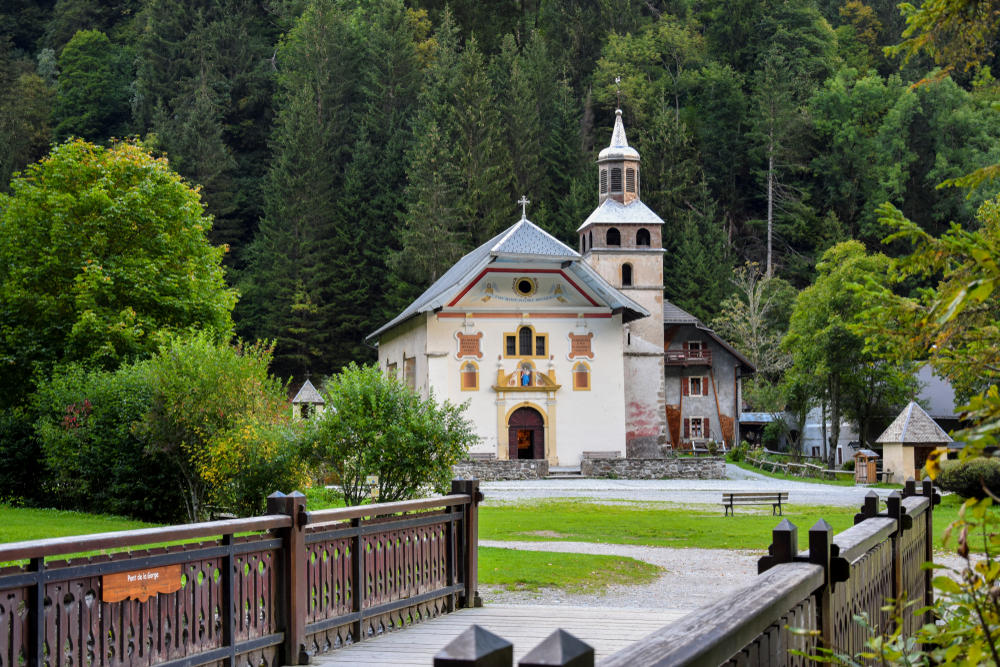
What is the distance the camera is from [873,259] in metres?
47.5

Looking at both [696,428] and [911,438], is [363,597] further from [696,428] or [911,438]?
[696,428]

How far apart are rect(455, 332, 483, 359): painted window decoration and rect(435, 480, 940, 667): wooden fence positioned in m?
40.0

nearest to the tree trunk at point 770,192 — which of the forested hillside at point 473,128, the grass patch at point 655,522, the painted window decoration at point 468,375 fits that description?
the forested hillside at point 473,128

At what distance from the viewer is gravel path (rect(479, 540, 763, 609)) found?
13.1 meters

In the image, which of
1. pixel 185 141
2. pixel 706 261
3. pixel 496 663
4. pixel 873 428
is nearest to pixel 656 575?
pixel 496 663

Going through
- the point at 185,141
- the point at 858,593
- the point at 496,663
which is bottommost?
the point at 858,593

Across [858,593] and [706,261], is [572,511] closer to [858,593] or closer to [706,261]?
[858,593]

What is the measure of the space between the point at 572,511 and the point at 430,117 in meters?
50.3

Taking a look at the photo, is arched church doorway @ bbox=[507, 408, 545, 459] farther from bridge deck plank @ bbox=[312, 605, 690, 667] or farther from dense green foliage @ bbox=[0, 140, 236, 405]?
bridge deck plank @ bbox=[312, 605, 690, 667]

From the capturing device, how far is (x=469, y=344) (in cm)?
4791

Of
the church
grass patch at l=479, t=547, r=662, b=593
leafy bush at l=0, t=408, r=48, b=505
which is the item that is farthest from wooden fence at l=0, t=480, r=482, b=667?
the church

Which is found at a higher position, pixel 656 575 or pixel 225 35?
pixel 225 35

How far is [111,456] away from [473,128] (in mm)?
53679

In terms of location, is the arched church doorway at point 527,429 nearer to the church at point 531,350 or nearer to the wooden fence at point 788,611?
the church at point 531,350
